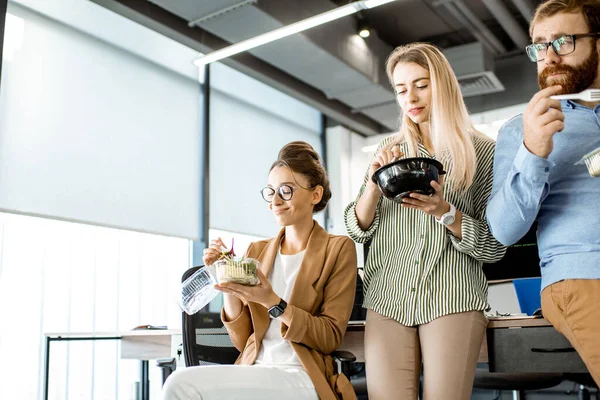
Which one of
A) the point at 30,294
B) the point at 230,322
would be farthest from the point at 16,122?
the point at 230,322

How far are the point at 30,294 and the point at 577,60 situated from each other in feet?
12.9

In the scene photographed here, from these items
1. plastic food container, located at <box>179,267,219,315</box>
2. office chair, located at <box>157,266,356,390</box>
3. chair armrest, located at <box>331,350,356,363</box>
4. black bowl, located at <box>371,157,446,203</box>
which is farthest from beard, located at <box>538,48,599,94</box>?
office chair, located at <box>157,266,356,390</box>

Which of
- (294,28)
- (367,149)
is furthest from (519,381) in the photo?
(367,149)

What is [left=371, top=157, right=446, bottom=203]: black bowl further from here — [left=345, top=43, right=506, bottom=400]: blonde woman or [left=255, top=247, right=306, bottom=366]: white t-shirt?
[left=255, top=247, right=306, bottom=366]: white t-shirt

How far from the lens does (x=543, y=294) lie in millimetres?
1294

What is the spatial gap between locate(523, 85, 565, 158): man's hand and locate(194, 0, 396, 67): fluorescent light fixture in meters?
3.44

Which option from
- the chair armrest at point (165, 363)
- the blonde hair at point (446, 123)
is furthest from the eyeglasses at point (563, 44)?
the chair armrest at point (165, 363)

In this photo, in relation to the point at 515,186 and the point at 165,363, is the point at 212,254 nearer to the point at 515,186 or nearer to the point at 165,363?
the point at 515,186

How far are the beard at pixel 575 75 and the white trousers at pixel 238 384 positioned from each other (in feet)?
3.03

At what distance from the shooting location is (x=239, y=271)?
1.61 m

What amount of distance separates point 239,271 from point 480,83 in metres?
5.22

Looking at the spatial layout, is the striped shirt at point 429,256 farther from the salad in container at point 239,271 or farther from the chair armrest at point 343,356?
the salad in container at point 239,271

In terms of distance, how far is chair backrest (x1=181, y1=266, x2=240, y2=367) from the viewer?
2316 mm

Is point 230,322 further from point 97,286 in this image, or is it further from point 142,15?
point 142,15
